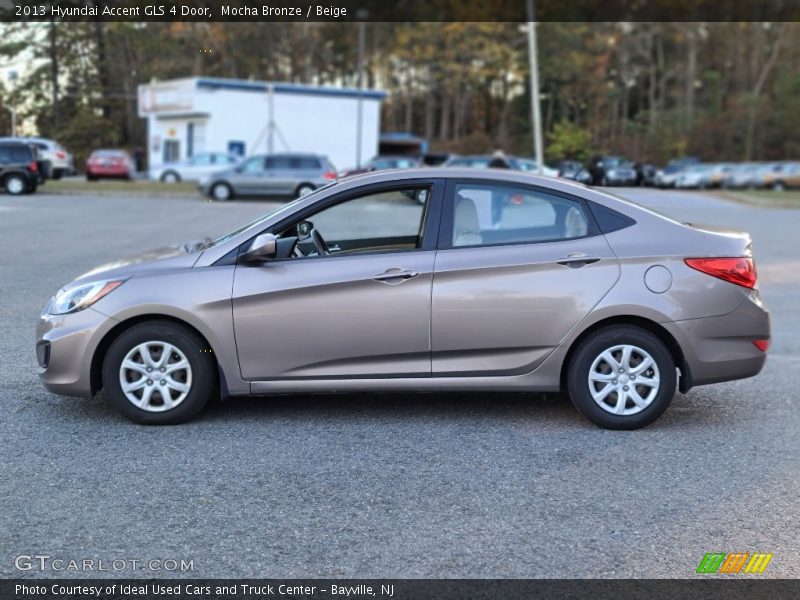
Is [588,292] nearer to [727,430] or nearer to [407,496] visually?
[727,430]

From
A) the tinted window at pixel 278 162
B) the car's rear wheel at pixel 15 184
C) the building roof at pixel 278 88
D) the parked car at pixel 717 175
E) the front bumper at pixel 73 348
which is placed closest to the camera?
the front bumper at pixel 73 348

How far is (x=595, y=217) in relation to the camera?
18.5ft

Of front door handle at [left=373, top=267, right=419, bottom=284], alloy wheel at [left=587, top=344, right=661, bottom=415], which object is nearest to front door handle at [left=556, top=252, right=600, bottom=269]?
alloy wheel at [left=587, top=344, right=661, bottom=415]

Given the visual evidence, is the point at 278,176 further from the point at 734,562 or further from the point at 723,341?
the point at 734,562

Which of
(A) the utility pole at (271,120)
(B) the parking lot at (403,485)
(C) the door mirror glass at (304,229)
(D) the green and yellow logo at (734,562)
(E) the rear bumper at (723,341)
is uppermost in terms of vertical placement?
(A) the utility pole at (271,120)

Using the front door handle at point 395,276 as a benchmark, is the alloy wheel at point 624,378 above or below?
below

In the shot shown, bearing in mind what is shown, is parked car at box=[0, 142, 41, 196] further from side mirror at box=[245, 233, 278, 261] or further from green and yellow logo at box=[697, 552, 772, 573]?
green and yellow logo at box=[697, 552, 772, 573]

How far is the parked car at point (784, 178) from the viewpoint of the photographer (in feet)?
164

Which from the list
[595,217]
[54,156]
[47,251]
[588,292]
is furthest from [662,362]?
[54,156]

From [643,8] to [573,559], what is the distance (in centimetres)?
5082

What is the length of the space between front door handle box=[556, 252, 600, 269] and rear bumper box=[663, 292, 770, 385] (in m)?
0.59

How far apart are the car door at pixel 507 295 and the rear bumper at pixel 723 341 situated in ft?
1.88

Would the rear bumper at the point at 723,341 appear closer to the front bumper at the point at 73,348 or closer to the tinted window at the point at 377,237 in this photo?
the tinted window at the point at 377,237

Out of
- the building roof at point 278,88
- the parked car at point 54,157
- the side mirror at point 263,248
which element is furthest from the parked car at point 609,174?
the building roof at point 278,88
